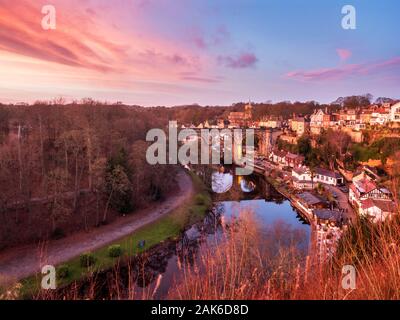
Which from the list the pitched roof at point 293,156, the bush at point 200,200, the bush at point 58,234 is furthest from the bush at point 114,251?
the pitched roof at point 293,156

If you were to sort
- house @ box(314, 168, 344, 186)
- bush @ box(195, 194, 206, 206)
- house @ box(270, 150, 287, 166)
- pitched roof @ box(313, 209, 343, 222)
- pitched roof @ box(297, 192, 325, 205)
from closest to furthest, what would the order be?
pitched roof @ box(313, 209, 343, 222) < pitched roof @ box(297, 192, 325, 205) < bush @ box(195, 194, 206, 206) < house @ box(314, 168, 344, 186) < house @ box(270, 150, 287, 166)

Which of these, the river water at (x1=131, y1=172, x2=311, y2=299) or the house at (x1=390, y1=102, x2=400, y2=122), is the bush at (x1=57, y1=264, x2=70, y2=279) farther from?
the house at (x1=390, y1=102, x2=400, y2=122)

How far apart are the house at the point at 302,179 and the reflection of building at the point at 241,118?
1149 inches

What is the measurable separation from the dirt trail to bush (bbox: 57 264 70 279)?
0.52m

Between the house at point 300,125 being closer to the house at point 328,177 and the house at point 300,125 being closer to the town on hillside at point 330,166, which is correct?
the town on hillside at point 330,166

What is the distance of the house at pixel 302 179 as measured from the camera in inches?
907

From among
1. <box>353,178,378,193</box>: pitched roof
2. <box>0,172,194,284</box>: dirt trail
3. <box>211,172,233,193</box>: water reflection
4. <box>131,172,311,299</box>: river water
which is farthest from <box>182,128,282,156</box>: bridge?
<box>0,172,194,284</box>: dirt trail

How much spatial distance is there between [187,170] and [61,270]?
18.2m

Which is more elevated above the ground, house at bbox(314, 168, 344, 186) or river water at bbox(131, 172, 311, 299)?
house at bbox(314, 168, 344, 186)

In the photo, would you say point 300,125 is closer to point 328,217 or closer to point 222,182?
point 222,182

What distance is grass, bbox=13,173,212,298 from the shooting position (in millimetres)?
9297

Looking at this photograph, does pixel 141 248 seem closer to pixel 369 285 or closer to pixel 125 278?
pixel 125 278

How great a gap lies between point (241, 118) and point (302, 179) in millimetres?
35500

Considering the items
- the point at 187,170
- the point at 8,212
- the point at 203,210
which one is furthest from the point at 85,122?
the point at 187,170
